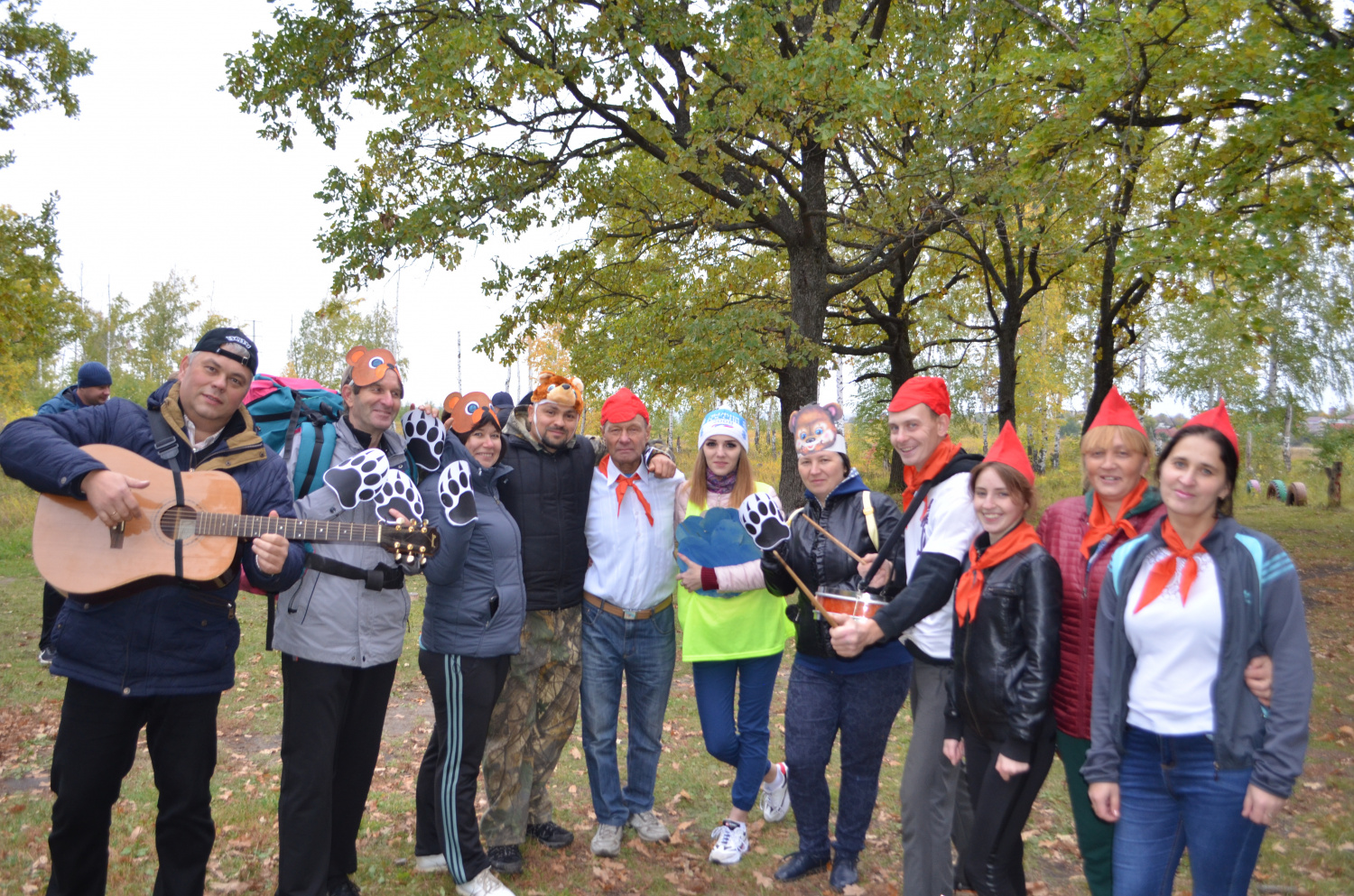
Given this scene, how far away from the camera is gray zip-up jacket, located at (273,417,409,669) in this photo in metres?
3.31

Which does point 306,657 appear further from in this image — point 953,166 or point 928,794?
point 953,166

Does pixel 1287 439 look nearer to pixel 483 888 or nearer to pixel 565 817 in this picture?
pixel 565 817

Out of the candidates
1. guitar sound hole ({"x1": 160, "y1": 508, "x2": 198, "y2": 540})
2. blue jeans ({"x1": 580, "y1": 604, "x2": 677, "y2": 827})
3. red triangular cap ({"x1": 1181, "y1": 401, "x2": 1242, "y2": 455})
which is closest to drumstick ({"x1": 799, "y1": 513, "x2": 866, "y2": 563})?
blue jeans ({"x1": 580, "y1": 604, "x2": 677, "y2": 827})

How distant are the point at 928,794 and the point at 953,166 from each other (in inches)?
327

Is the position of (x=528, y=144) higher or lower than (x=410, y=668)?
higher

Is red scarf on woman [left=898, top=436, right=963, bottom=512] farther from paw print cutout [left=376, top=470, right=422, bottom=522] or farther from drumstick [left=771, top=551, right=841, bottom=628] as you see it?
paw print cutout [left=376, top=470, right=422, bottom=522]

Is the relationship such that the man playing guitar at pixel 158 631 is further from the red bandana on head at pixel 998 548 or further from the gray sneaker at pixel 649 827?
the red bandana on head at pixel 998 548

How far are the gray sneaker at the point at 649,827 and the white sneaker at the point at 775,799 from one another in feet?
2.13

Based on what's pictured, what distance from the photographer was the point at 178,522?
3.07 m

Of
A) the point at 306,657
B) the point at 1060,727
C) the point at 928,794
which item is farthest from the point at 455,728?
the point at 1060,727

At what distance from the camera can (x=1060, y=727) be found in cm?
316

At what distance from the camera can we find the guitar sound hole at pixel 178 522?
10.0 ft

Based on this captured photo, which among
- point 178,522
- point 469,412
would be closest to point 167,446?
point 178,522

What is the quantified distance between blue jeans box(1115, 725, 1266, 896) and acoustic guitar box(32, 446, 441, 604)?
2.85 m
